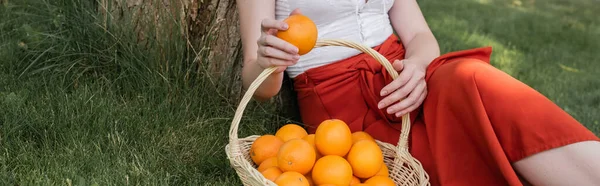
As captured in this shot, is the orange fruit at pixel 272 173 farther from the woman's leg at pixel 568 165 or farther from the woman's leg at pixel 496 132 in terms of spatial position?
the woman's leg at pixel 568 165

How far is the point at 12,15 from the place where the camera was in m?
2.86

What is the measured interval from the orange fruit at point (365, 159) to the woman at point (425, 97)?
13 centimetres

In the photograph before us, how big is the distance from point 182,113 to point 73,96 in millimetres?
398

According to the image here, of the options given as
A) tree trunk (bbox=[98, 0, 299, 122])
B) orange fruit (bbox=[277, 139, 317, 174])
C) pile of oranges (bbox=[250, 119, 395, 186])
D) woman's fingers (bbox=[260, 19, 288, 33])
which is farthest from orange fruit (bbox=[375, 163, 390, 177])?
tree trunk (bbox=[98, 0, 299, 122])

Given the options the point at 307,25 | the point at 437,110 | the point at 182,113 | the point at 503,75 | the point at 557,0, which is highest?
the point at 307,25

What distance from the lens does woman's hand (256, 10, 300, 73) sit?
5.47 ft

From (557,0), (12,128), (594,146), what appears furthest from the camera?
(557,0)

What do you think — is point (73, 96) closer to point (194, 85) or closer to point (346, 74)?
point (194, 85)

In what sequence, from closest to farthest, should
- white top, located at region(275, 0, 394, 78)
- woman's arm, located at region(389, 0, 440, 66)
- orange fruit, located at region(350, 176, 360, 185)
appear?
orange fruit, located at region(350, 176, 360, 185) < white top, located at region(275, 0, 394, 78) < woman's arm, located at region(389, 0, 440, 66)

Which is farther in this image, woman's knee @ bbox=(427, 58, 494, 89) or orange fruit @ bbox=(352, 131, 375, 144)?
orange fruit @ bbox=(352, 131, 375, 144)

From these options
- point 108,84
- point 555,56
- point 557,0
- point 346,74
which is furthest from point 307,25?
point 557,0

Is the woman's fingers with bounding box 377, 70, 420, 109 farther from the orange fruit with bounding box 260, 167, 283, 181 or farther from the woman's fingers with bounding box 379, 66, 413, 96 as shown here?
the orange fruit with bounding box 260, 167, 283, 181

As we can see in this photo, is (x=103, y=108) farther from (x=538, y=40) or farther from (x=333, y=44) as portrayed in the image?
(x=538, y=40)

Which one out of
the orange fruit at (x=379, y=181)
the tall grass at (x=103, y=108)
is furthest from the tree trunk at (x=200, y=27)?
the orange fruit at (x=379, y=181)
